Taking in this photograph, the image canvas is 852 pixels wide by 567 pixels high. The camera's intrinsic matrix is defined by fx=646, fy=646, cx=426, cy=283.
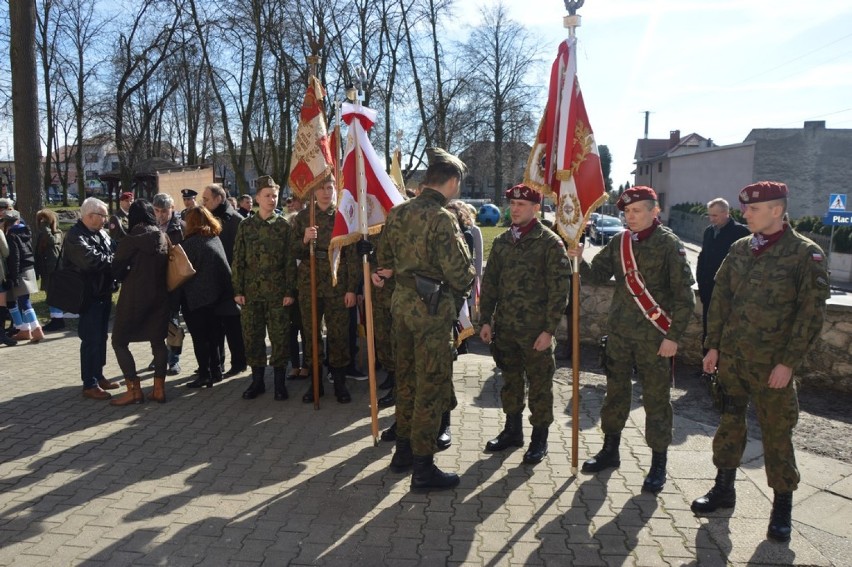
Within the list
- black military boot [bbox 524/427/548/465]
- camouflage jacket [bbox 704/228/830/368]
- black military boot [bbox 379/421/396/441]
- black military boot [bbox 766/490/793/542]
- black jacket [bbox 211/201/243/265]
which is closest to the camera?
camouflage jacket [bbox 704/228/830/368]

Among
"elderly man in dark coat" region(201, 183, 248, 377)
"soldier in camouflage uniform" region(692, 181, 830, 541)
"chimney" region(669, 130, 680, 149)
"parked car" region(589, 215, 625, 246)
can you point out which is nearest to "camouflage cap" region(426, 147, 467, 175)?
"soldier in camouflage uniform" region(692, 181, 830, 541)

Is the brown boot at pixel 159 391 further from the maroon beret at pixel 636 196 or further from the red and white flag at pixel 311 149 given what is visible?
the maroon beret at pixel 636 196

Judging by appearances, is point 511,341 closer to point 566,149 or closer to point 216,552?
point 566,149

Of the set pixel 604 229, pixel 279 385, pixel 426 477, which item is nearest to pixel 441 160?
pixel 426 477

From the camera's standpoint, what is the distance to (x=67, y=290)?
5.91 meters

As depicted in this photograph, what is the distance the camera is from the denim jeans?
20.1 ft

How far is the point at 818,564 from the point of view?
11.2 feet

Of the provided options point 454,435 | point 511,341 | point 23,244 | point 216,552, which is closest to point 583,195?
point 511,341

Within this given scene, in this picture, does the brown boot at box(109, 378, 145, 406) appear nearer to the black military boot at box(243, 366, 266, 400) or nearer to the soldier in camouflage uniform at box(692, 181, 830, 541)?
the black military boot at box(243, 366, 266, 400)

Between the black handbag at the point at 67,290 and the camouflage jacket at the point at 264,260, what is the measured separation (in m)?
1.36

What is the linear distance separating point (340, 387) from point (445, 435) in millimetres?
1492

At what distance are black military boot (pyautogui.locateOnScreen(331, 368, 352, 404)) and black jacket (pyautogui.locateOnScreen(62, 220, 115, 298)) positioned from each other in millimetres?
2320

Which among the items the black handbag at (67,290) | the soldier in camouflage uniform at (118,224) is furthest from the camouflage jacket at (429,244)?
the soldier in camouflage uniform at (118,224)

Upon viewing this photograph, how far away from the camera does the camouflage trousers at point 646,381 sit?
14.1 ft
